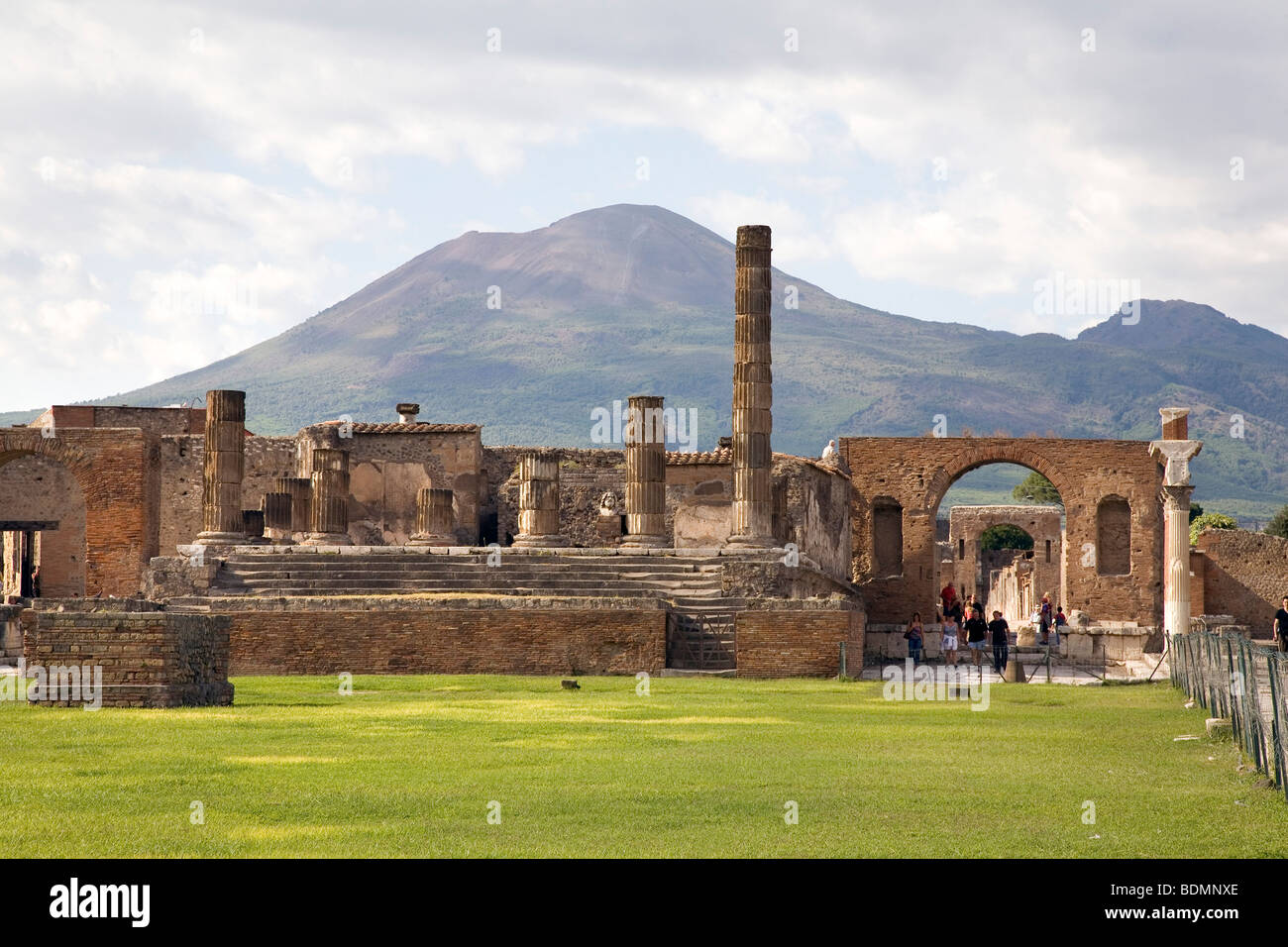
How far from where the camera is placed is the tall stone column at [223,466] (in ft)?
106

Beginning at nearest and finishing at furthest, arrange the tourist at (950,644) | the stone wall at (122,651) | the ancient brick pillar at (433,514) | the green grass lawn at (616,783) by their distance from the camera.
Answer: the green grass lawn at (616,783)
the stone wall at (122,651)
the tourist at (950,644)
the ancient brick pillar at (433,514)

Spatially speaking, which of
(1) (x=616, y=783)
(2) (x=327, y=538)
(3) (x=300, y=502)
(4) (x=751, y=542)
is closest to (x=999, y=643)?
(4) (x=751, y=542)

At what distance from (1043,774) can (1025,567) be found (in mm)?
52933

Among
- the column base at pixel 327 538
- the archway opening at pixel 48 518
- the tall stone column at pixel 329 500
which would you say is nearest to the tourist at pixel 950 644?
the column base at pixel 327 538

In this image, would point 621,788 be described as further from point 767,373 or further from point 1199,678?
point 767,373

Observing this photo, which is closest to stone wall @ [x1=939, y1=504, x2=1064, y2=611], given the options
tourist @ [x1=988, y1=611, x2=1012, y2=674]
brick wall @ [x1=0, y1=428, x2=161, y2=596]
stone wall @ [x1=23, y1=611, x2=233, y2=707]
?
brick wall @ [x1=0, y1=428, x2=161, y2=596]

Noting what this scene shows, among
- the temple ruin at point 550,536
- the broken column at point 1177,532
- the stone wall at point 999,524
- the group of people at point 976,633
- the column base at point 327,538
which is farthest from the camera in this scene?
the stone wall at point 999,524

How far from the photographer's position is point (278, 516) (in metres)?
36.8

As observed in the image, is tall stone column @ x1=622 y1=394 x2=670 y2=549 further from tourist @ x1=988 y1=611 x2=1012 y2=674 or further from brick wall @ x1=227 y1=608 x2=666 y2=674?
brick wall @ x1=227 y1=608 x2=666 y2=674

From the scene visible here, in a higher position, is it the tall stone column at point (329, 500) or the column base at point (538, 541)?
the tall stone column at point (329, 500)

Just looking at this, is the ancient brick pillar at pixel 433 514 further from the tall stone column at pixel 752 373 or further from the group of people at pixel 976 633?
the group of people at pixel 976 633

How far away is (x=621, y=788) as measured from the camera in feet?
35.5

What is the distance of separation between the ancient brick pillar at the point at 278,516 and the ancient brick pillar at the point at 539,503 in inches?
256
